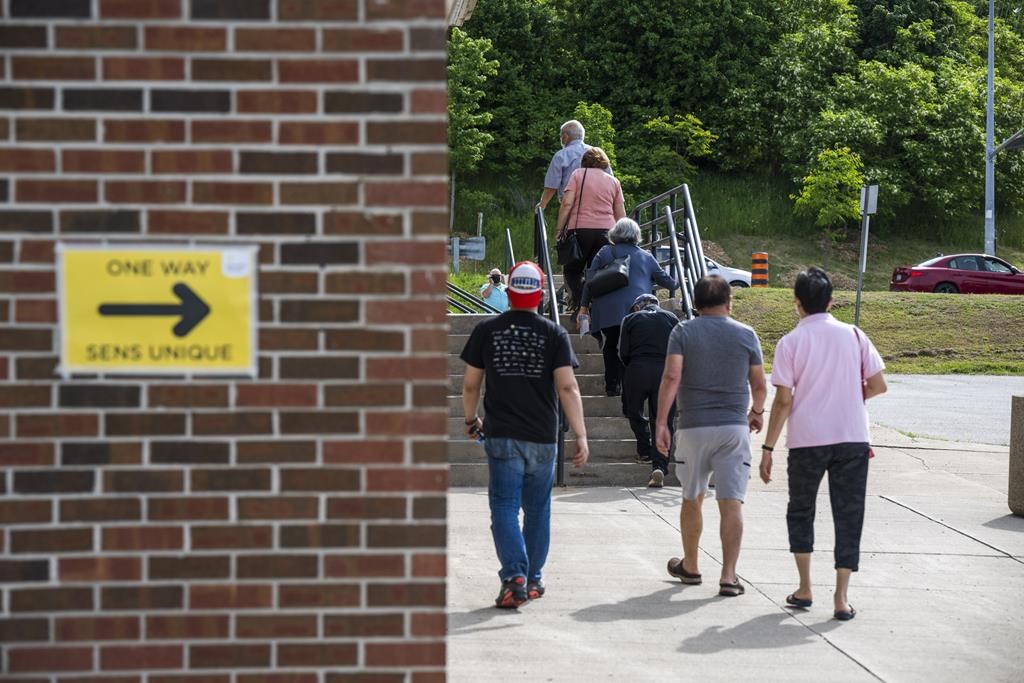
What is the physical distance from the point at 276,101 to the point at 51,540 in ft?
3.81

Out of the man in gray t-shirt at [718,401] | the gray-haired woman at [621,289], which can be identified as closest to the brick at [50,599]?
the man in gray t-shirt at [718,401]

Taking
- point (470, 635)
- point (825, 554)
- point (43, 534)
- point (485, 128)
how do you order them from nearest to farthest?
point (43, 534), point (470, 635), point (825, 554), point (485, 128)

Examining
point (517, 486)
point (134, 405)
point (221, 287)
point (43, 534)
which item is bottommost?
point (517, 486)

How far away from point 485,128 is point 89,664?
45.2 m

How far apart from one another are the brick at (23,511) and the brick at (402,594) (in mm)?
786

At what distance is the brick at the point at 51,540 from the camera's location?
10.3 feet

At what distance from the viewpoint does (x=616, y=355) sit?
11188mm

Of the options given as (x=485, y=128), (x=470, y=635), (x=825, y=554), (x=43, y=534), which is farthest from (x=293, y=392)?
(x=485, y=128)

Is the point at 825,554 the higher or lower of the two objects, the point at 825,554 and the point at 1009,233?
the lower

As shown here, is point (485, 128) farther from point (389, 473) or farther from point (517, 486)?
point (389, 473)

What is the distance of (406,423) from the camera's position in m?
3.18

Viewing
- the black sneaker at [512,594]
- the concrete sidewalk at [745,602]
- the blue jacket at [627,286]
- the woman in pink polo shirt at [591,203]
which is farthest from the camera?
the woman in pink polo shirt at [591,203]

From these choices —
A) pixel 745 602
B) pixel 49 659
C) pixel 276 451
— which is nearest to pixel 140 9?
pixel 276 451

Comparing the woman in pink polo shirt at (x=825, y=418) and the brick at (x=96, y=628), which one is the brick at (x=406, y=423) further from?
the woman in pink polo shirt at (x=825, y=418)
